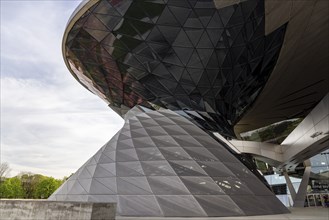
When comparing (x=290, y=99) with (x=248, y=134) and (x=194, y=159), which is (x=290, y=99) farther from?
(x=194, y=159)

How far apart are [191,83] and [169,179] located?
7693 mm

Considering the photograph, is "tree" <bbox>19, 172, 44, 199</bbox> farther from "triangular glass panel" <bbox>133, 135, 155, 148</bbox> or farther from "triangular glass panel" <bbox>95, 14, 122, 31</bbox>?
"triangular glass panel" <bbox>95, 14, 122, 31</bbox>

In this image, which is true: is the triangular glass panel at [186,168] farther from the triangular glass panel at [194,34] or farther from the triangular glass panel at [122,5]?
the triangular glass panel at [122,5]

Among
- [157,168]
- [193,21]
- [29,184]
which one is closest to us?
[157,168]

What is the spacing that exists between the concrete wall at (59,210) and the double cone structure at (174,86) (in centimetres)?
312

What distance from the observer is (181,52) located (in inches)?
541

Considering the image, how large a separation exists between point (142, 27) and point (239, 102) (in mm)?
10661

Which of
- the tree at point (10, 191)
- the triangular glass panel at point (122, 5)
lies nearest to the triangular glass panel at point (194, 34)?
the triangular glass panel at point (122, 5)

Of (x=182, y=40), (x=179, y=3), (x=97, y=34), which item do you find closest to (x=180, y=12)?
(x=179, y=3)

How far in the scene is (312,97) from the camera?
2016cm

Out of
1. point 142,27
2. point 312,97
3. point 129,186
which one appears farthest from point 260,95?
point 129,186

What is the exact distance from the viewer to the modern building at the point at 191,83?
1022 centimetres

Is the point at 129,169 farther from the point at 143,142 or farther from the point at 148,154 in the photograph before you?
the point at 143,142

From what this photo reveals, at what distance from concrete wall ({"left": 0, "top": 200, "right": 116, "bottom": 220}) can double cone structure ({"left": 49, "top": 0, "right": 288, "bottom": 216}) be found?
10.2ft
